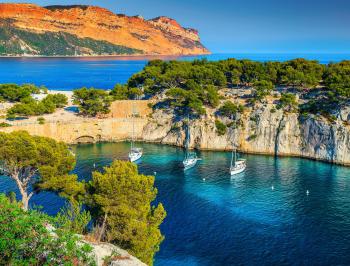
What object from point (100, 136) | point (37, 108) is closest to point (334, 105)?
point (100, 136)

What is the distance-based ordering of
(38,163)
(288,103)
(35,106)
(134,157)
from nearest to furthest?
(38,163) < (134,157) < (288,103) < (35,106)

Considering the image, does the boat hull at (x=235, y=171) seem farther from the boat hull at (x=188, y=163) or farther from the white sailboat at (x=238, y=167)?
the boat hull at (x=188, y=163)

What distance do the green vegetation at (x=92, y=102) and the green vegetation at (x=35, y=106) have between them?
7510mm

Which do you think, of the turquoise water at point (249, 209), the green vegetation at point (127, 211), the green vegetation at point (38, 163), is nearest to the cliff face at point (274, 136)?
the turquoise water at point (249, 209)

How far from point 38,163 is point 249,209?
3249 cm

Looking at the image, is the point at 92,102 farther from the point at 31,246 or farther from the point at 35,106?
the point at 31,246

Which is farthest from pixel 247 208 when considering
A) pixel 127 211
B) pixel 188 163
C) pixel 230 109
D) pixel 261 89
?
pixel 261 89

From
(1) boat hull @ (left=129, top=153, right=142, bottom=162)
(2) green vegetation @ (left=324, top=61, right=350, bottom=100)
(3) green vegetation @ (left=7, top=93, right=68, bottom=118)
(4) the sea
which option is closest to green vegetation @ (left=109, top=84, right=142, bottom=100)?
(3) green vegetation @ (left=7, top=93, right=68, bottom=118)

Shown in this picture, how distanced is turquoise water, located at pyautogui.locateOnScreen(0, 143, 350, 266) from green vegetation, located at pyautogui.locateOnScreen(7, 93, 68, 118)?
80.0 ft

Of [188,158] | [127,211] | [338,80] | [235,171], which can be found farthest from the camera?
[338,80]

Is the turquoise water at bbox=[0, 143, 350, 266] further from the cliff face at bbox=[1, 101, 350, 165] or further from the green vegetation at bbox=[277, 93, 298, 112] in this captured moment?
the green vegetation at bbox=[277, 93, 298, 112]

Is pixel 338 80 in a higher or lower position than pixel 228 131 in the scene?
higher

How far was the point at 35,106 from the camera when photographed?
3994 inches

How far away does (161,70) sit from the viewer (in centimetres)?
12425
